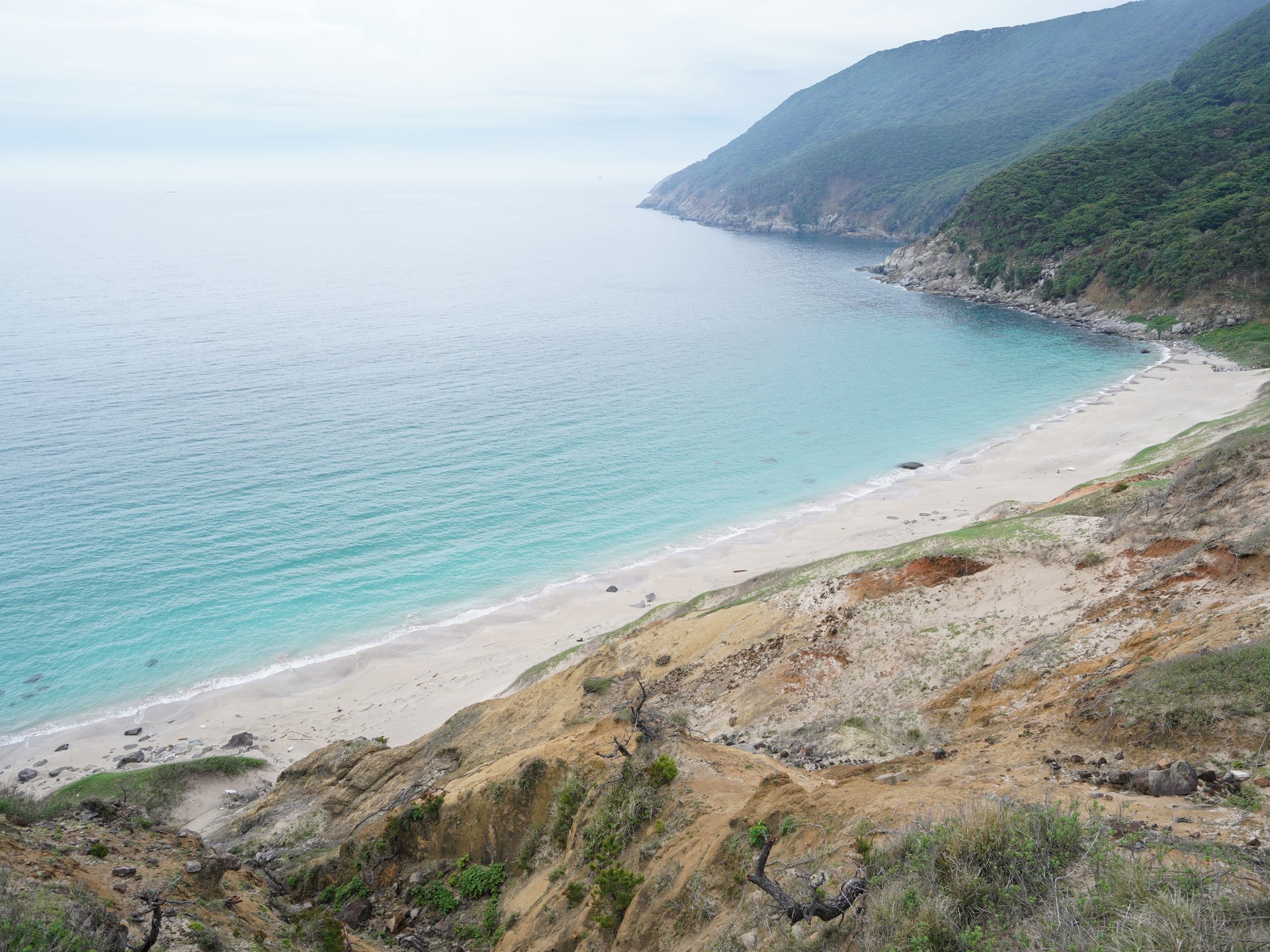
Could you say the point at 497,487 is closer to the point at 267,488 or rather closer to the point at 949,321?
the point at 267,488

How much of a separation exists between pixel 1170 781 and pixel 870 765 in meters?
5.70

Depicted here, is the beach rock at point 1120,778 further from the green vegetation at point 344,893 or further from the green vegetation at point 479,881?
the green vegetation at point 344,893

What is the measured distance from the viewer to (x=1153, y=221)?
92875 millimetres

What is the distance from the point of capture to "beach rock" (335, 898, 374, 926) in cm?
1509

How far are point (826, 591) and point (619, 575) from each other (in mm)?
19067

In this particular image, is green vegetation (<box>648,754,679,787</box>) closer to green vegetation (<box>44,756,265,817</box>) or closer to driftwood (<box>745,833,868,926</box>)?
driftwood (<box>745,833,868,926</box>)

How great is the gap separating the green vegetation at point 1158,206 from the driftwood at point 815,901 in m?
84.6

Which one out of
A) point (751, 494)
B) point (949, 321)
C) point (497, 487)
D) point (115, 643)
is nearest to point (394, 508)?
point (497, 487)

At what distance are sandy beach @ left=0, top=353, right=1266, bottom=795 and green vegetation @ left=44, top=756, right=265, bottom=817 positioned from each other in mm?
2064

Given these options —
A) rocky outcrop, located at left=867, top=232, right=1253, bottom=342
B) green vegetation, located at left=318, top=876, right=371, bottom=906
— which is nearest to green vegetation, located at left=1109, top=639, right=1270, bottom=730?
green vegetation, located at left=318, top=876, right=371, bottom=906

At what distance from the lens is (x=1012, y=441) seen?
58094mm

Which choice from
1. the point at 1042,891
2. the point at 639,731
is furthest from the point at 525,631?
the point at 1042,891

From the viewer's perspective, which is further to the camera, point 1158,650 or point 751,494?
point 751,494

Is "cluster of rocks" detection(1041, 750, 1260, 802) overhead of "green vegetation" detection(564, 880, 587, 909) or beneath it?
overhead
